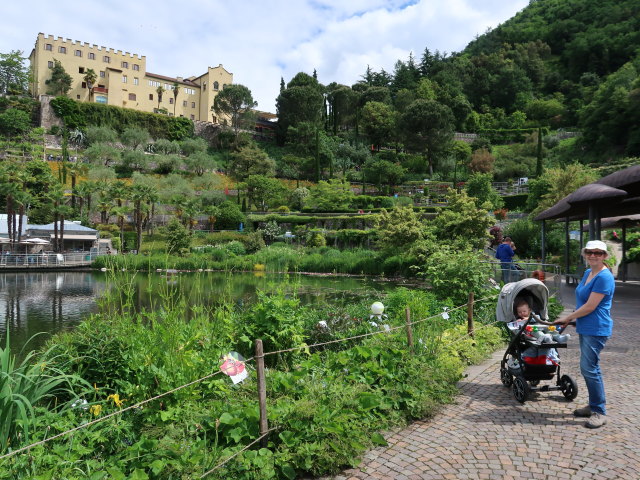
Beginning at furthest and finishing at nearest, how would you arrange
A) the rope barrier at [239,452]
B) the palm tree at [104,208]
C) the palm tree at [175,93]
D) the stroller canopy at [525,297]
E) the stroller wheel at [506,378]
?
the palm tree at [175,93]
the palm tree at [104,208]
the stroller canopy at [525,297]
the stroller wheel at [506,378]
the rope barrier at [239,452]

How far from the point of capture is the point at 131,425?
9.68 feet

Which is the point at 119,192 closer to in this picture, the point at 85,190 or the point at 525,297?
the point at 85,190

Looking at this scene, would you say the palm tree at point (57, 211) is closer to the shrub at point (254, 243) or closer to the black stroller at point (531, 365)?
the shrub at point (254, 243)

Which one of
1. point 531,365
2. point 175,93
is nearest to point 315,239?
point 531,365

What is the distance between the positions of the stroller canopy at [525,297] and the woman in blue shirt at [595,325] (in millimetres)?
1275

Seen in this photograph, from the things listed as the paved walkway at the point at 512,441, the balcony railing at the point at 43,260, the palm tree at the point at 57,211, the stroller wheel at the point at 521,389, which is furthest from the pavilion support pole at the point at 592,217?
the palm tree at the point at 57,211

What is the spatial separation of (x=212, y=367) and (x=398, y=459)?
1.61m

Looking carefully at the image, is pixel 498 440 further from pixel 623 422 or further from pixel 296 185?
pixel 296 185

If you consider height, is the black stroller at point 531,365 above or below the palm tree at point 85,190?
below

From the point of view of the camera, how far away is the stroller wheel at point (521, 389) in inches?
160

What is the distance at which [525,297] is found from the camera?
5238mm

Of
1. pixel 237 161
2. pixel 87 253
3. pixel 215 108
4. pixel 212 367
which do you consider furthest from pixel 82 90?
pixel 212 367

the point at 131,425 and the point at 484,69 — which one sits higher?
the point at 484,69

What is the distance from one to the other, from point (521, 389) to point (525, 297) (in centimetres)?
145
